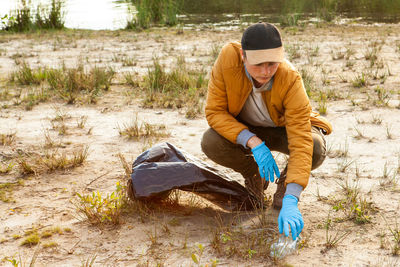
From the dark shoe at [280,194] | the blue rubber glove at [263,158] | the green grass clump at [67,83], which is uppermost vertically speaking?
the green grass clump at [67,83]

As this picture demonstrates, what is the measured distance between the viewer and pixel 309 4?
16.4m

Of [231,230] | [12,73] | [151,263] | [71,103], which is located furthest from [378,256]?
[12,73]

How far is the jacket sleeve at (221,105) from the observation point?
124 inches

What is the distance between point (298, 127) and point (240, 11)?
1349 cm

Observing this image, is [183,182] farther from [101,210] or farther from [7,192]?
[7,192]

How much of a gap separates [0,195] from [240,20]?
10940 millimetres

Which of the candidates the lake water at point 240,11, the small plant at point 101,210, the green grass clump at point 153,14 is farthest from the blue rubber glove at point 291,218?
the lake water at point 240,11

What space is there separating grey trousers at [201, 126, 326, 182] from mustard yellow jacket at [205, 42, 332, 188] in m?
0.14

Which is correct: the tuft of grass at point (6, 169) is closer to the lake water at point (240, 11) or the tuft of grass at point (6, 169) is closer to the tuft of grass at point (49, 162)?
the tuft of grass at point (49, 162)

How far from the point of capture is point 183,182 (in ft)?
10.4

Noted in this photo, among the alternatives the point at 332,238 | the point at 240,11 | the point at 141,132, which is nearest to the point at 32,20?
the point at 240,11

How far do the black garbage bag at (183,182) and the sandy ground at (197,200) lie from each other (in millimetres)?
123

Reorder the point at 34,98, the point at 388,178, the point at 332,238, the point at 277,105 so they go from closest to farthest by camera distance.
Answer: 1. the point at 332,238
2. the point at 277,105
3. the point at 388,178
4. the point at 34,98

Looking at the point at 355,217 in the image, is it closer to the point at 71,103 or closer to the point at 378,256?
the point at 378,256
